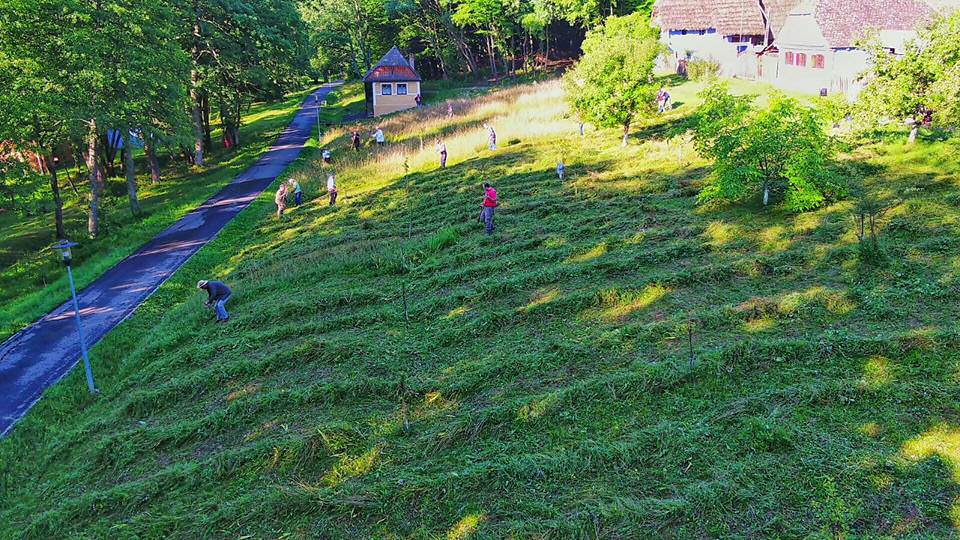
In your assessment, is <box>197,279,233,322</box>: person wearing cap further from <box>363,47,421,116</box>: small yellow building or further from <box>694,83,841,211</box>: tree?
<box>363,47,421,116</box>: small yellow building

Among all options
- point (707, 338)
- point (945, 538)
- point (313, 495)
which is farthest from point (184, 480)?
point (945, 538)

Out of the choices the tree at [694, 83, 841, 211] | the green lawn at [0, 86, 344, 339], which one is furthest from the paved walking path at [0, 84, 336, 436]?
the tree at [694, 83, 841, 211]

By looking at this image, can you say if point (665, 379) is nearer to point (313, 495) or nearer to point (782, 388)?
point (782, 388)

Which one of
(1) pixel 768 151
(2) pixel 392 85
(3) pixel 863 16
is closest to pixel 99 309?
(1) pixel 768 151

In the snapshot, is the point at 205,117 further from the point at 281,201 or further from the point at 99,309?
the point at 99,309

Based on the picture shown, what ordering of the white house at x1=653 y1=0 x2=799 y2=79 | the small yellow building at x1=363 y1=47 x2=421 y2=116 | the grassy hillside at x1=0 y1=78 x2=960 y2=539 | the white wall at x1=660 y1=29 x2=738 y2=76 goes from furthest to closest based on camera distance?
the small yellow building at x1=363 y1=47 x2=421 y2=116 → the white wall at x1=660 y1=29 x2=738 y2=76 → the white house at x1=653 y1=0 x2=799 y2=79 → the grassy hillside at x1=0 y1=78 x2=960 y2=539
